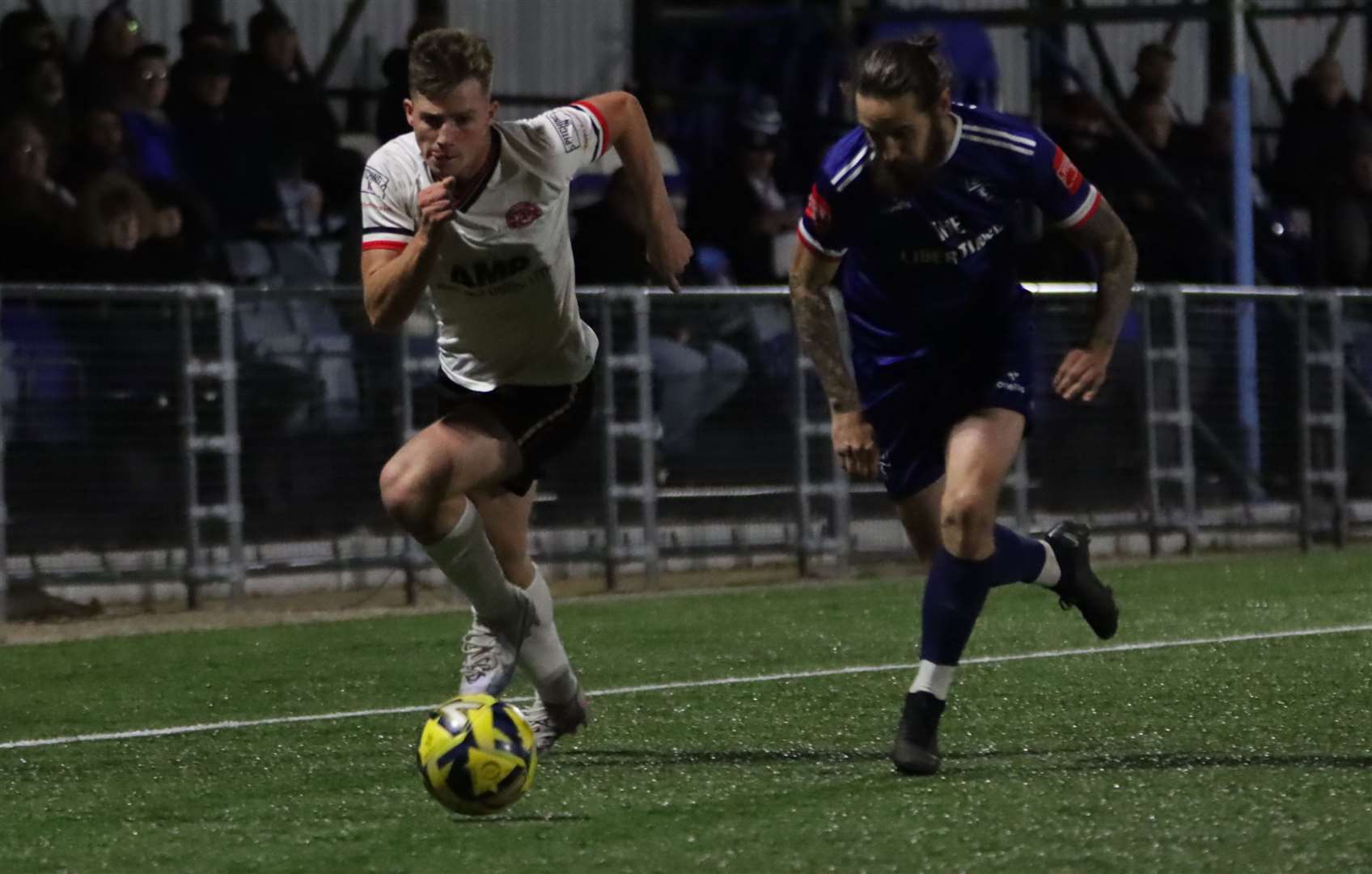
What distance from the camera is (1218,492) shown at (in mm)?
15680

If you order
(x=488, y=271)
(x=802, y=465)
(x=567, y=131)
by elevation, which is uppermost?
(x=567, y=131)

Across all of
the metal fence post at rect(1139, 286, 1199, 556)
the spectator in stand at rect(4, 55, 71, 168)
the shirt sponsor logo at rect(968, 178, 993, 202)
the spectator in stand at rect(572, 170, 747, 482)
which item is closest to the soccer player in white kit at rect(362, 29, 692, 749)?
the shirt sponsor logo at rect(968, 178, 993, 202)

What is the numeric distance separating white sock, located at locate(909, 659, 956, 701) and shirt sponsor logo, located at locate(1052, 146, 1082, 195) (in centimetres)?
128

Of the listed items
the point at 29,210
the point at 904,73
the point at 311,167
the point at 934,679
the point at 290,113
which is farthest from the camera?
the point at 311,167

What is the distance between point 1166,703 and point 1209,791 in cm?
189

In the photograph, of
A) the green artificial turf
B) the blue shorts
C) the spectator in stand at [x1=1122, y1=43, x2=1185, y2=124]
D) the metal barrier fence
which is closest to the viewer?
the green artificial turf

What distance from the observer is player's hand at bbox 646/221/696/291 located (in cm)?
729

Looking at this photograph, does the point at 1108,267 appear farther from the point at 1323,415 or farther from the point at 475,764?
the point at 1323,415

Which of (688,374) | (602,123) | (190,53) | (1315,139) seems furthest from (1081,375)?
(1315,139)

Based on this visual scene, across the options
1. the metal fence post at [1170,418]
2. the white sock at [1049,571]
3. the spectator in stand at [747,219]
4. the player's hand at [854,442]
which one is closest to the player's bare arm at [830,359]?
the player's hand at [854,442]

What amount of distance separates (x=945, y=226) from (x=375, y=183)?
4.81 feet

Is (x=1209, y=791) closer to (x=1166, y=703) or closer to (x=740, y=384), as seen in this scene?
(x=1166, y=703)

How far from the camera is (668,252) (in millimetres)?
7293

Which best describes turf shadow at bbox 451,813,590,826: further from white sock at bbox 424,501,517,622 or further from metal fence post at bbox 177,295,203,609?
metal fence post at bbox 177,295,203,609
